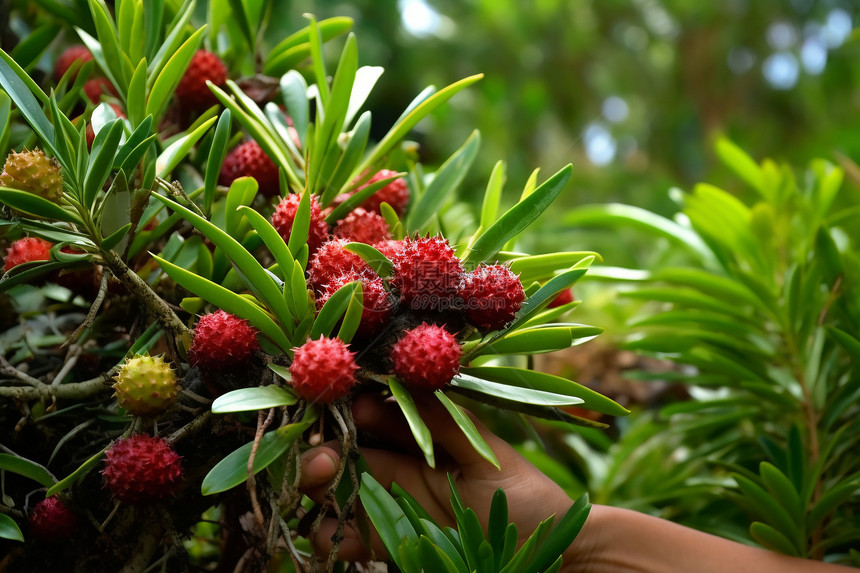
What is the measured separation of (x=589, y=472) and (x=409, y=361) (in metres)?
0.67

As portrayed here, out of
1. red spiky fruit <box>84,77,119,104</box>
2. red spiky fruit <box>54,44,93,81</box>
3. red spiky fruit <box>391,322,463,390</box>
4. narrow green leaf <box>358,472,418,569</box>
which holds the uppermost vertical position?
red spiky fruit <box>54,44,93,81</box>

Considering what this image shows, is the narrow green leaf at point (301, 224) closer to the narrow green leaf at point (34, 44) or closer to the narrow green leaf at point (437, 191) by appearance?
the narrow green leaf at point (437, 191)

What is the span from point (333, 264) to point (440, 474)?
0.18 meters

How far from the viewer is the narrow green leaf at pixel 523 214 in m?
0.46

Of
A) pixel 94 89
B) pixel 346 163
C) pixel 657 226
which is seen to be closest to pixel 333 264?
pixel 346 163

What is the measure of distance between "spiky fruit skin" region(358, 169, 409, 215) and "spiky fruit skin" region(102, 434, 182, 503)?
254 mm

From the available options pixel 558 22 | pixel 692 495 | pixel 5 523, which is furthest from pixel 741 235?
pixel 558 22

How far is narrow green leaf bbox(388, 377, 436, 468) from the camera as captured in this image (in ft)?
1.22

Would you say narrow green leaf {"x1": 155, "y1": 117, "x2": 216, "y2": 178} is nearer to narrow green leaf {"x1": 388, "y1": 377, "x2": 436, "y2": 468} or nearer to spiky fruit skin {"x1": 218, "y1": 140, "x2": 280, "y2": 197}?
spiky fruit skin {"x1": 218, "y1": 140, "x2": 280, "y2": 197}

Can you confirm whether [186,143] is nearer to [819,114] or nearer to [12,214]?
[12,214]

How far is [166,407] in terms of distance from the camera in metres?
0.41

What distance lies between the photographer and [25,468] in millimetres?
437

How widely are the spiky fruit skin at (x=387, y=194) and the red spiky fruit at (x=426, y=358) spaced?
0.17 metres

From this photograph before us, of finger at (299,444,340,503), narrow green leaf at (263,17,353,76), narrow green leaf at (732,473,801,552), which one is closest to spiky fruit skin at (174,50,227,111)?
narrow green leaf at (263,17,353,76)
